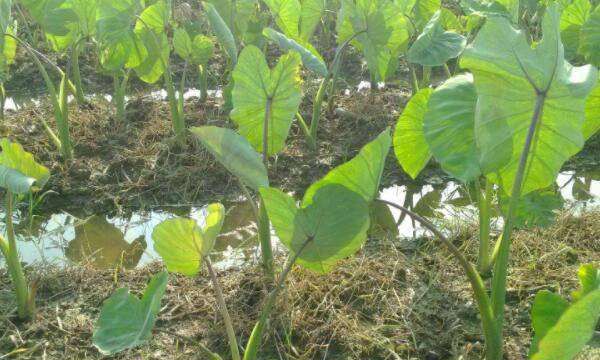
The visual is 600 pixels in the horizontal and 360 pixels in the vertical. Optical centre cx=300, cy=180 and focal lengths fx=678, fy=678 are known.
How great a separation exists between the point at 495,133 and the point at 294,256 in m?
0.43

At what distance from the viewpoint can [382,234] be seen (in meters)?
2.23

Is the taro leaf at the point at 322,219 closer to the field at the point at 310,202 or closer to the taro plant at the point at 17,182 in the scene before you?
the field at the point at 310,202

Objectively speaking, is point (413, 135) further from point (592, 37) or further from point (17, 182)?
point (592, 37)

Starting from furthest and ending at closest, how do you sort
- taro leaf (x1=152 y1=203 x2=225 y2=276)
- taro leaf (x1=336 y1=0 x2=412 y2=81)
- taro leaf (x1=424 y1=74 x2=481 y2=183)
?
taro leaf (x1=336 y1=0 x2=412 y2=81) < taro leaf (x1=424 y1=74 x2=481 y2=183) < taro leaf (x1=152 y1=203 x2=225 y2=276)

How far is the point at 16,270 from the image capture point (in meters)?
1.61

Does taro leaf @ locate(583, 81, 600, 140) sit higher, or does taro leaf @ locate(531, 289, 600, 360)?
taro leaf @ locate(583, 81, 600, 140)

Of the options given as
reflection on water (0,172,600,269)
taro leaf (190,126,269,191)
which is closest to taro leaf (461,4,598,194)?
taro leaf (190,126,269,191)

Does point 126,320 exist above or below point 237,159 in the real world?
below

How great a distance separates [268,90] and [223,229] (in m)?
0.83

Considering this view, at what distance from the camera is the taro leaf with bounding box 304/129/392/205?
114 cm

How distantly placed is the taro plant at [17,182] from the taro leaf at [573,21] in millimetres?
2174

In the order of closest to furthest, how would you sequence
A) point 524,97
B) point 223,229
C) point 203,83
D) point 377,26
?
point 524,97 < point 223,229 < point 377,26 < point 203,83

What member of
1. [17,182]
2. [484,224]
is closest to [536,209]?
[484,224]

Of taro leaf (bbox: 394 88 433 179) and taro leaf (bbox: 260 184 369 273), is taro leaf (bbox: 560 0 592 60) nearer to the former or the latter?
taro leaf (bbox: 394 88 433 179)
